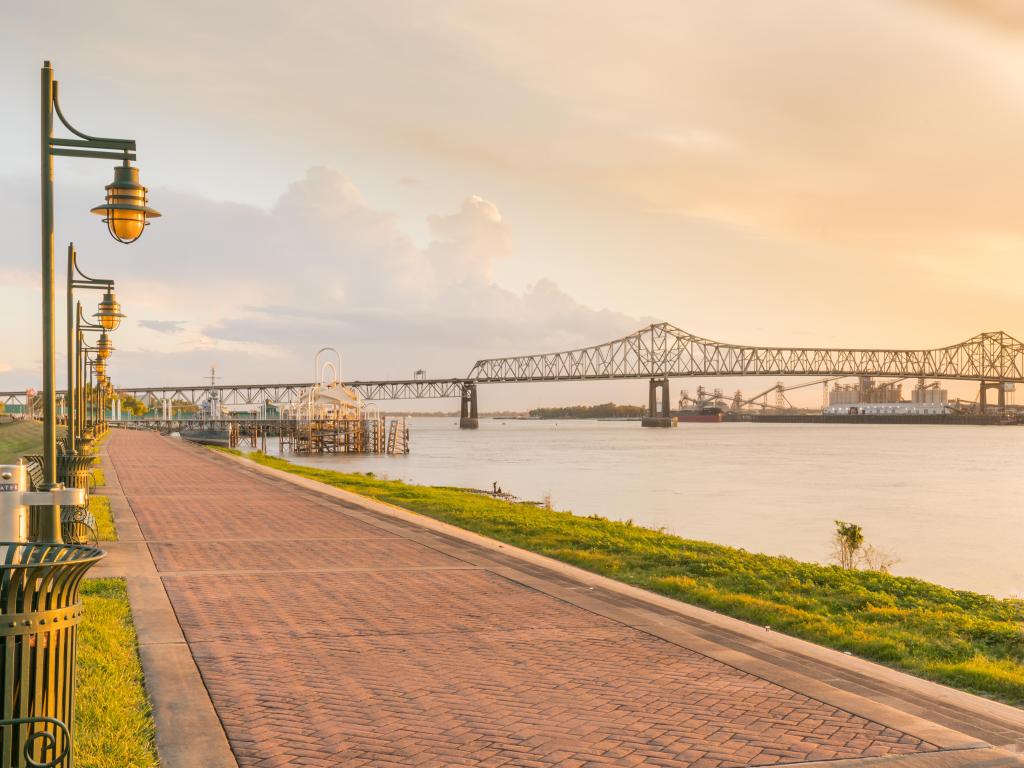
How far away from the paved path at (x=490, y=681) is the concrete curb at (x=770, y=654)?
0.10 feet

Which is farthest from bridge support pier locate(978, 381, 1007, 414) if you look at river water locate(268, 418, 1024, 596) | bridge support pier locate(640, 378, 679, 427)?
river water locate(268, 418, 1024, 596)

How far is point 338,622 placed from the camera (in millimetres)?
7840

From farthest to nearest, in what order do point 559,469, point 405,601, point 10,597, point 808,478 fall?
point 559,469, point 808,478, point 405,601, point 10,597

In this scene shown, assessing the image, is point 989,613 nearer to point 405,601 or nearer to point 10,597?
point 405,601

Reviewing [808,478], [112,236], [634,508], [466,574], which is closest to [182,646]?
[112,236]

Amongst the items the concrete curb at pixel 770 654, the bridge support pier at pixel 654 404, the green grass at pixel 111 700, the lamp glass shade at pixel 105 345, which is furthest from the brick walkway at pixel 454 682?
the bridge support pier at pixel 654 404

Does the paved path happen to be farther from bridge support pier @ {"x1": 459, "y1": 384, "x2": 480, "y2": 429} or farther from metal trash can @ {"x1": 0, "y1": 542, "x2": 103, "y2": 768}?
bridge support pier @ {"x1": 459, "y1": 384, "x2": 480, "y2": 429}

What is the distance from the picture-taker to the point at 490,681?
20.3ft

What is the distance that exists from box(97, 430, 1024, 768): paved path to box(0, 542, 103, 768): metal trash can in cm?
122

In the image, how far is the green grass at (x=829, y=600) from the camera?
7.55 m

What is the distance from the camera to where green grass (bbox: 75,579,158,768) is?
474cm

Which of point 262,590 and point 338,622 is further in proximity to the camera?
point 262,590

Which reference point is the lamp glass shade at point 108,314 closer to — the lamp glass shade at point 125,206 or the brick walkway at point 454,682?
the brick walkway at point 454,682

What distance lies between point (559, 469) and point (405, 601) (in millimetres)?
45566
